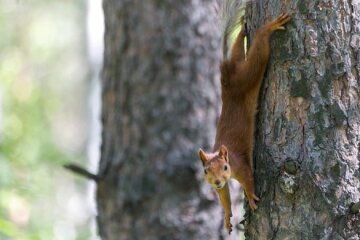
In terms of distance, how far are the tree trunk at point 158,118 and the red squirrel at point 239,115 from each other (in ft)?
4.03

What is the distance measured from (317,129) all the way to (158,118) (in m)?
1.75

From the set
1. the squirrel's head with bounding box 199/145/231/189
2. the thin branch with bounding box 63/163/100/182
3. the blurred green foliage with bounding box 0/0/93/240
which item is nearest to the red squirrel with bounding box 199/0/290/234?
the squirrel's head with bounding box 199/145/231/189

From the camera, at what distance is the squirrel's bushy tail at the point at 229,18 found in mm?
2381

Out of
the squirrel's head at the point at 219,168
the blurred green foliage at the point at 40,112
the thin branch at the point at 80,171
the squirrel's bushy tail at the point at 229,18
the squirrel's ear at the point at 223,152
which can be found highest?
the squirrel's bushy tail at the point at 229,18

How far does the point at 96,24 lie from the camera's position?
895 cm

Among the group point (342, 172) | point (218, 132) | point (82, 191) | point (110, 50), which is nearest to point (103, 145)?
point (110, 50)

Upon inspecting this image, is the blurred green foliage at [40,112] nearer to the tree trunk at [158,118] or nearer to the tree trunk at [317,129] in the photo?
the tree trunk at [158,118]

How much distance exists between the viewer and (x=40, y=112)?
34.9ft

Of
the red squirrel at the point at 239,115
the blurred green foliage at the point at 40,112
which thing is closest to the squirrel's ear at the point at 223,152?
the red squirrel at the point at 239,115

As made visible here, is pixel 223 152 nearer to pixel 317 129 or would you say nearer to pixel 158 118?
pixel 317 129

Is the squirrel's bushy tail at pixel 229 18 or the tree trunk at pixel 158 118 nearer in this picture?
the squirrel's bushy tail at pixel 229 18

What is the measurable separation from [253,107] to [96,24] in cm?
705

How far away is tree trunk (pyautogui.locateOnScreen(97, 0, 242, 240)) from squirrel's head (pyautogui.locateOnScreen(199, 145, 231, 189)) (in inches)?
53.4

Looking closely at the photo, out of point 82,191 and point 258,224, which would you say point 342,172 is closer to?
point 258,224
